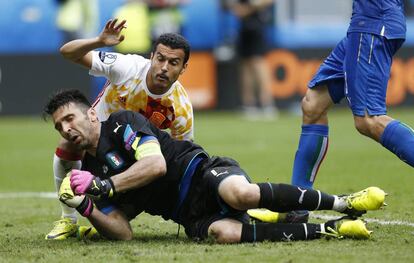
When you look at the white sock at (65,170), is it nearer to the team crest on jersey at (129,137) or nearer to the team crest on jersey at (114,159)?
the team crest on jersey at (114,159)

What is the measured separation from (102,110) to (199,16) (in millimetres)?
12635

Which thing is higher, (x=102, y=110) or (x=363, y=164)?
(x=102, y=110)

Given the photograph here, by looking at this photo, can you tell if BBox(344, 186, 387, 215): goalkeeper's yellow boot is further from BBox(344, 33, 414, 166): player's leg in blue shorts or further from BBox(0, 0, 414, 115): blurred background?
BBox(0, 0, 414, 115): blurred background

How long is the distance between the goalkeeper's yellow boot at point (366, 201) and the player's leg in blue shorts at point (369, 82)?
423mm

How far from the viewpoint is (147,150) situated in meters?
5.78

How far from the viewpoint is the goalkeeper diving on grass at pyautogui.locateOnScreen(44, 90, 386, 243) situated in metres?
5.72

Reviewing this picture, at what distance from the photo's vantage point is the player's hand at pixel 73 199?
5691 millimetres

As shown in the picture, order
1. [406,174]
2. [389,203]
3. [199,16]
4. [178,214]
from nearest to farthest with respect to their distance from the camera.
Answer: [178,214] → [389,203] → [406,174] → [199,16]

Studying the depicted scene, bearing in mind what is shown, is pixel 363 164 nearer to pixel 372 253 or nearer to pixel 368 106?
pixel 368 106

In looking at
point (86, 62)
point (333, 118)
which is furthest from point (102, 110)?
point (333, 118)

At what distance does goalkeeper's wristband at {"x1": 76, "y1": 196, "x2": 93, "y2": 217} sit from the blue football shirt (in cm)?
208

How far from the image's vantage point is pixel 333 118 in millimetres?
17859

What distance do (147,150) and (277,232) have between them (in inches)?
37.0

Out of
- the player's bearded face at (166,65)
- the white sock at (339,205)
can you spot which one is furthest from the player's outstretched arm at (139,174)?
the white sock at (339,205)
